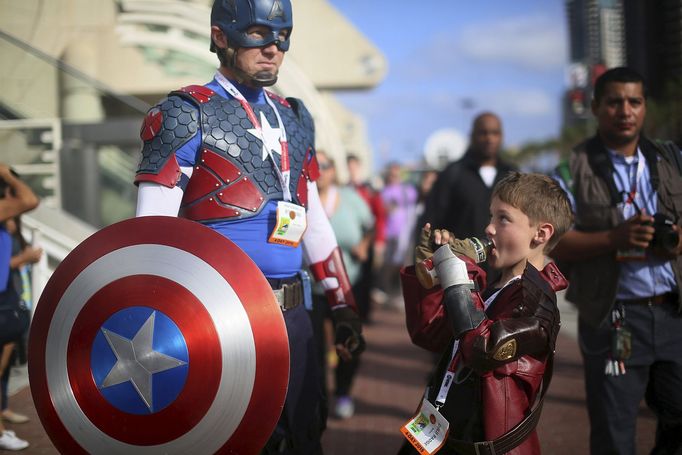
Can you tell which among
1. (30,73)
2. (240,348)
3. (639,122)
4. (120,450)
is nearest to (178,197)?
(240,348)

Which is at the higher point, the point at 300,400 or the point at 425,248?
the point at 425,248

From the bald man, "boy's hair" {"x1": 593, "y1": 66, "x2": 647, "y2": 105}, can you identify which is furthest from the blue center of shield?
the bald man

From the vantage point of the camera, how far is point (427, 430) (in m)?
2.49

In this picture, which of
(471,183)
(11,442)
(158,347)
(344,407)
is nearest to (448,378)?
(158,347)

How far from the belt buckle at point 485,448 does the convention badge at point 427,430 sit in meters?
0.10

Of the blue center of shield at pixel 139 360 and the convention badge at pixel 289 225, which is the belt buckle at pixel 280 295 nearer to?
the convention badge at pixel 289 225

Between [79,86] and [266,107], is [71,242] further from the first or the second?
[266,107]

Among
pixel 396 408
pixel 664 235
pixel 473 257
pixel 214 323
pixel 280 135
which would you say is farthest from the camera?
pixel 396 408

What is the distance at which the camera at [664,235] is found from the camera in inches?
130

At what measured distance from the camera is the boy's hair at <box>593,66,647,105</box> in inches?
144

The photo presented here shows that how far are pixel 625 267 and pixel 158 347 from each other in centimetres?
221

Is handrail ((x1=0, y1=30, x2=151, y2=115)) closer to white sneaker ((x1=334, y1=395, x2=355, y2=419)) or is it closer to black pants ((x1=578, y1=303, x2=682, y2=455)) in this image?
white sneaker ((x1=334, y1=395, x2=355, y2=419))

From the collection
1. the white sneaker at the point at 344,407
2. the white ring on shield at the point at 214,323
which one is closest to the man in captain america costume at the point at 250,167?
the white ring on shield at the point at 214,323

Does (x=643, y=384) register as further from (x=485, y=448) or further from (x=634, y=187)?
(x=485, y=448)
